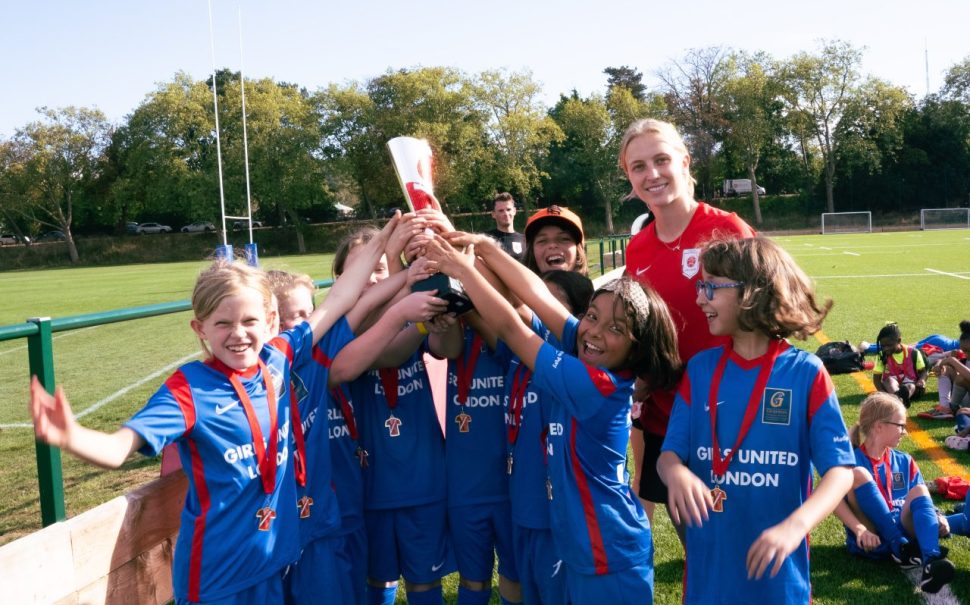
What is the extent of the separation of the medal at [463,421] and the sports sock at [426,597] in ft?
2.14

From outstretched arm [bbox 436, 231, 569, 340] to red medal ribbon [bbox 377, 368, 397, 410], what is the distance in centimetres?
59

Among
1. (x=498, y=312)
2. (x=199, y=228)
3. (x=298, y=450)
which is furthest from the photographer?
(x=199, y=228)

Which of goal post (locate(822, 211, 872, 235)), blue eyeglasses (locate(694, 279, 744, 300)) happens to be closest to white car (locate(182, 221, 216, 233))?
goal post (locate(822, 211, 872, 235))

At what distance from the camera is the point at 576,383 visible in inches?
93.7

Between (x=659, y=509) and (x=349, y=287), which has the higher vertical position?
(x=349, y=287)

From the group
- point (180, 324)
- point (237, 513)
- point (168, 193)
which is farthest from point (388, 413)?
point (168, 193)

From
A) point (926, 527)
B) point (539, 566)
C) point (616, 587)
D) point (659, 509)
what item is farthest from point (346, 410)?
point (926, 527)

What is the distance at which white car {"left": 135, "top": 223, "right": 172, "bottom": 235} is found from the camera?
203 ft

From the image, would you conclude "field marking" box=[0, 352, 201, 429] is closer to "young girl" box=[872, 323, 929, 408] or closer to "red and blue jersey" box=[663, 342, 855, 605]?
"red and blue jersey" box=[663, 342, 855, 605]

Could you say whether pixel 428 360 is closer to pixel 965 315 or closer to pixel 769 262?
pixel 769 262

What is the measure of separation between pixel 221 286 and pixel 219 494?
0.65m

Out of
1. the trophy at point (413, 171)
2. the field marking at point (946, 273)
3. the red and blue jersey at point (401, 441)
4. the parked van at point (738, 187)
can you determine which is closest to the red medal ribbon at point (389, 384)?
the red and blue jersey at point (401, 441)

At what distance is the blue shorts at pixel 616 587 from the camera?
2.53m

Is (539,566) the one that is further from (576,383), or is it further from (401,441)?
(576,383)
